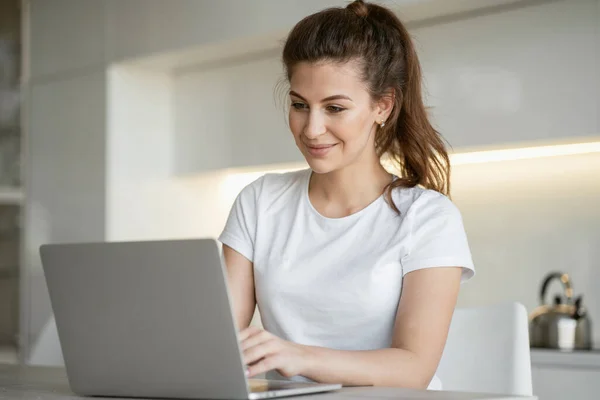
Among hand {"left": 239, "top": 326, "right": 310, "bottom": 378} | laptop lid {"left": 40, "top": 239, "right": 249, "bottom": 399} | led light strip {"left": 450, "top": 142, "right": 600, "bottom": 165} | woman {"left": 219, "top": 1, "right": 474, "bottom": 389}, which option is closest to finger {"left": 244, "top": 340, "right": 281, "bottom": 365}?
hand {"left": 239, "top": 326, "right": 310, "bottom": 378}

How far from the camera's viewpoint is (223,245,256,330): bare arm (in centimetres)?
191

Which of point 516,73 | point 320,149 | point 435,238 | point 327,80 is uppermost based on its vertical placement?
point 516,73

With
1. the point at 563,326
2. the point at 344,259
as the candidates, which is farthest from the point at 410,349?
the point at 563,326

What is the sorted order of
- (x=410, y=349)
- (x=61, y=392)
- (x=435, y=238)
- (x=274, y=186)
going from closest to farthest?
1. (x=61, y=392)
2. (x=410, y=349)
3. (x=435, y=238)
4. (x=274, y=186)

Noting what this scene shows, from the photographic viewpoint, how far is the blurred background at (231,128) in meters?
3.06

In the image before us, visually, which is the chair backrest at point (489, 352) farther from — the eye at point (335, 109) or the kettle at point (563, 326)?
the kettle at point (563, 326)

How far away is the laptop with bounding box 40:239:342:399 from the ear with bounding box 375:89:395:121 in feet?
2.47

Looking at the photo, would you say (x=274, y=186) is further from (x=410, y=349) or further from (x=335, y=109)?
(x=410, y=349)

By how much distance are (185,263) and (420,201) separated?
780 mm

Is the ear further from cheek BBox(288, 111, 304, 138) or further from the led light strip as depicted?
the led light strip

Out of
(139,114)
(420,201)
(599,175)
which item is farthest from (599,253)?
(139,114)

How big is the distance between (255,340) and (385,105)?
0.78m

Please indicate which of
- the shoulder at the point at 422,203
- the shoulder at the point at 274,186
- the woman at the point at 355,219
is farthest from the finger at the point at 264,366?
the shoulder at the point at 274,186

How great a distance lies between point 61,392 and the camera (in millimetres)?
1367
